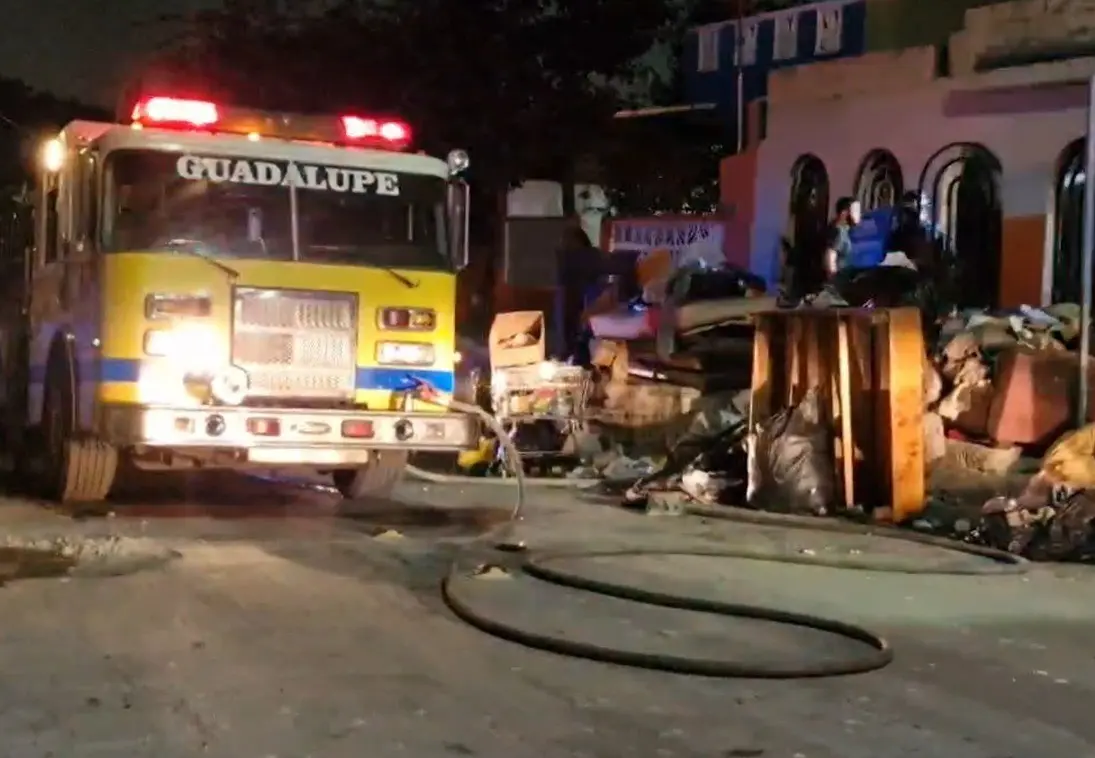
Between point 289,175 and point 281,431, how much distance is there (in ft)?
5.96

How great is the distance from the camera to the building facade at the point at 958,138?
1518 cm

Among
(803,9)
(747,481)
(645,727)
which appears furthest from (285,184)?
(803,9)

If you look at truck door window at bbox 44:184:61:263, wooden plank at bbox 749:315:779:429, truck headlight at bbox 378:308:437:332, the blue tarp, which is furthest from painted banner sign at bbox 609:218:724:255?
truck door window at bbox 44:184:61:263

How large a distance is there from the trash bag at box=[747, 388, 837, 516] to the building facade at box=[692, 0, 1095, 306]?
4.85m

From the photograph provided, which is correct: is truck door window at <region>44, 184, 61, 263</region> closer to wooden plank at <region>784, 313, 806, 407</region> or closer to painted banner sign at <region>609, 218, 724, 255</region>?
wooden plank at <region>784, 313, 806, 407</region>

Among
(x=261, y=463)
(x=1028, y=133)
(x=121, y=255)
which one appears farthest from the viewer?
(x=1028, y=133)

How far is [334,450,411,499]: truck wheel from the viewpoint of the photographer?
1198 cm

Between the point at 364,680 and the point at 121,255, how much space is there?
4894 mm

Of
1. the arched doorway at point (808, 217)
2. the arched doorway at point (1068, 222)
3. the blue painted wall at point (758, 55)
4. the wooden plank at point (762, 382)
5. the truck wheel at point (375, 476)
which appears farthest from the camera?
the blue painted wall at point (758, 55)

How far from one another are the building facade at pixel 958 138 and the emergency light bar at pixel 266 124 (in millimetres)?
6821

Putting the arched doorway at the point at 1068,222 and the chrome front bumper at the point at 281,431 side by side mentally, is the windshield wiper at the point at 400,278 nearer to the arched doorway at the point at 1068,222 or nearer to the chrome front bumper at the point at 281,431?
the chrome front bumper at the point at 281,431

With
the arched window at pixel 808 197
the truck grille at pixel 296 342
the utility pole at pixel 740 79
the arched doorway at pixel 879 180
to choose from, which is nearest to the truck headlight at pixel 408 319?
the truck grille at pixel 296 342

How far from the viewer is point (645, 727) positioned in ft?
17.8

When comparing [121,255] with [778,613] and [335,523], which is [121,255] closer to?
[335,523]
